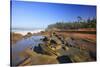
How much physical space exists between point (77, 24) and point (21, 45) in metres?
0.77

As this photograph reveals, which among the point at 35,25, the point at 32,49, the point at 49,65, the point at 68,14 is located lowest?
the point at 49,65

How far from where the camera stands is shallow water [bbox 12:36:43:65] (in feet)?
6.61

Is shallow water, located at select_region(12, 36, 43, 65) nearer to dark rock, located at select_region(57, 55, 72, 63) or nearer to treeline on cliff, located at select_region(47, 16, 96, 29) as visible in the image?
treeline on cliff, located at select_region(47, 16, 96, 29)

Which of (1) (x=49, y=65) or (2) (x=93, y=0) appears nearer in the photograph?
(1) (x=49, y=65)

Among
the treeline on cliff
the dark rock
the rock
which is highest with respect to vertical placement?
the treeline on cliff

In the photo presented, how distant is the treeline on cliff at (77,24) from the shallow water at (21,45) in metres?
0.24

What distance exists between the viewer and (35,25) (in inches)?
83.0

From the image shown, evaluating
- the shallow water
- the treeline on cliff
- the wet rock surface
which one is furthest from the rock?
the treeline on cliff

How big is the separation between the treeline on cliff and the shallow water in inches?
9.5
